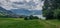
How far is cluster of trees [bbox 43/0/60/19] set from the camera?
4293 millimetres

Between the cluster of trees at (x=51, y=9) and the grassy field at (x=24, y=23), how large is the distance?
5.9 inches

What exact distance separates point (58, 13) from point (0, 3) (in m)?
1.33

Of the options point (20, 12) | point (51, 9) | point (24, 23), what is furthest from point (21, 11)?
point (51, 9)

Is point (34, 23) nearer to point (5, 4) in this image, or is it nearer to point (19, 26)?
point (19, 26)

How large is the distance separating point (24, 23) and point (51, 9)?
705 mm

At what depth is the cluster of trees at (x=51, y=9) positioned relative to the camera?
4.29 m

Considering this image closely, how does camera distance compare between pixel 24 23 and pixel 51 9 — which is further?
pixel 51 9

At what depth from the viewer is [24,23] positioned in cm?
418

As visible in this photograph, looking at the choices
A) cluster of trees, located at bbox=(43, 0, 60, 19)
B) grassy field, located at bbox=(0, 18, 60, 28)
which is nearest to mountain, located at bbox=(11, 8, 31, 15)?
grassy field, located at bbox=(0, 18, 60, 28)

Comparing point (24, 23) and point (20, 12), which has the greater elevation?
point (20, 12)

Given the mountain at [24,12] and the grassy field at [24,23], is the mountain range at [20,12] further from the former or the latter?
the grassy field at [24,23]

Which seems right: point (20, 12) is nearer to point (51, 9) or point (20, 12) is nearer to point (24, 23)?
point (24, 23)

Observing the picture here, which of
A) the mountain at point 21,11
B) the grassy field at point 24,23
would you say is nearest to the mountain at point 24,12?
the mountain at point 21,11

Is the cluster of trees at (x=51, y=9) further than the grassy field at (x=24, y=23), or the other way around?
the cluster of trees at (x=51, y=9)
